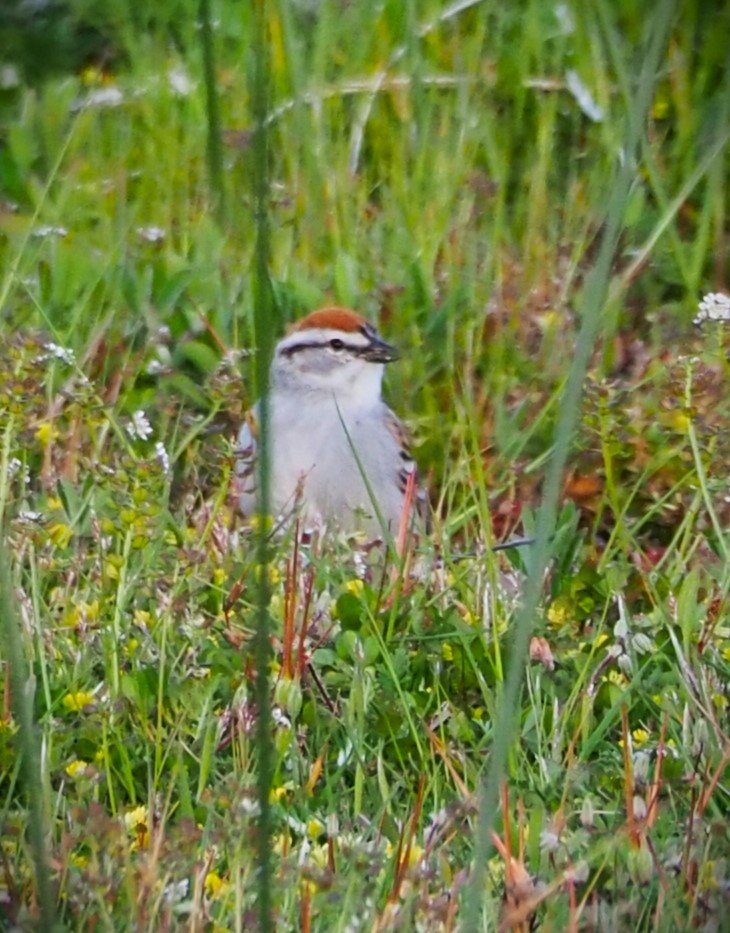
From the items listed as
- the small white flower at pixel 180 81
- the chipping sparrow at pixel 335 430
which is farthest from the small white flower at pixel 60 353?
the small white flower at pixel 180 81

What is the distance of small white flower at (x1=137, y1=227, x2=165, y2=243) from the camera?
4926 mm

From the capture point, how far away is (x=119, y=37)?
20.0ft

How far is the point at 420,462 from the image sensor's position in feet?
14.0

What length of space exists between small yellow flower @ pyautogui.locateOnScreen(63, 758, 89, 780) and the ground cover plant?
0.06 ft

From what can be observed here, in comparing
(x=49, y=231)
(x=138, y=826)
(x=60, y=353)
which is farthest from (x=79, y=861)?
(x=49, y=231)

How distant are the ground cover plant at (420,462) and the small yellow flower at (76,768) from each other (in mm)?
18

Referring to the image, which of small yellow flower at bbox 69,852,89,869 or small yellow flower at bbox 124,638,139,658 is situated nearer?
small yellow flower at bbox 69,852,89,869

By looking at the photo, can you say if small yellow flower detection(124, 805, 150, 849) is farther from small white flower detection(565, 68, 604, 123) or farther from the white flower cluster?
small white flower detection(565, 68, 604, 123)

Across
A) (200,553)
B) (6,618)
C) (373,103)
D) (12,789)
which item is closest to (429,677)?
(200,553)

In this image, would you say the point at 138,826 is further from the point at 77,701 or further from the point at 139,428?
the point at 139,428

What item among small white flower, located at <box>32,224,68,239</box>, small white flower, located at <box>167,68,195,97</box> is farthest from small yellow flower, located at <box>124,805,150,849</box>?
small white flower, located at <box>167,68,195,97</box>

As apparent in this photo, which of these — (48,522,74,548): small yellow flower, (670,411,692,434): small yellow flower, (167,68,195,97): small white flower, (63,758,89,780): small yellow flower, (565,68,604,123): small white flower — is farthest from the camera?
(167,68,195,97): small white flower

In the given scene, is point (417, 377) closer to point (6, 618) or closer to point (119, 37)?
point (119, 37)

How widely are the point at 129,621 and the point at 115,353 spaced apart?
1503 mm
